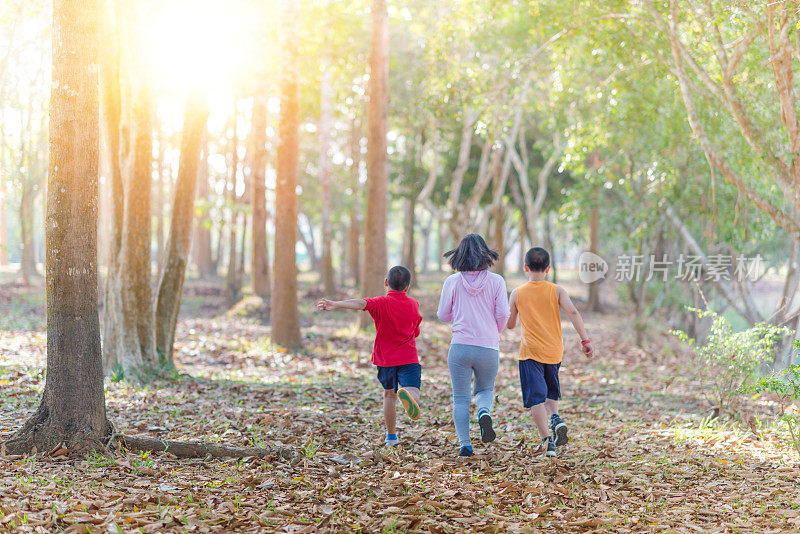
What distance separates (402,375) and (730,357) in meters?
4.13

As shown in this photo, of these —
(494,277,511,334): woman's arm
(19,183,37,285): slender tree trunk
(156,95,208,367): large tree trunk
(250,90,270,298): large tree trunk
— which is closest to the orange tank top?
(494,277,511,334): woman's arm

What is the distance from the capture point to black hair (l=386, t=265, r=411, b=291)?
20.4ft

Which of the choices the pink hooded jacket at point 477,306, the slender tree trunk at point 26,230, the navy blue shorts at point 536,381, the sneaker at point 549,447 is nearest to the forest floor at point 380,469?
the sneaker at point 549,447

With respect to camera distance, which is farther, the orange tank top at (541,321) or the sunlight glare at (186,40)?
A: the sunlight glare at (186,40)

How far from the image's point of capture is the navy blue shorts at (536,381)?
20.6 ft

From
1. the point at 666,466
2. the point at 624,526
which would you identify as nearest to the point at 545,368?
the point at 666,466

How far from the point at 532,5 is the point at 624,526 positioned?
9284 millimetres

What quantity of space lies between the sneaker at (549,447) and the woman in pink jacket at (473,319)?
66 cm

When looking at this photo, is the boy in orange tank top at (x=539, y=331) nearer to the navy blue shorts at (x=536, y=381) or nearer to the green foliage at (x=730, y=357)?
the navy blue shorts at (x=536, y=381)

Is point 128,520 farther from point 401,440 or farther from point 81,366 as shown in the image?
point 401,440

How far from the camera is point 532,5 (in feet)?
38.4

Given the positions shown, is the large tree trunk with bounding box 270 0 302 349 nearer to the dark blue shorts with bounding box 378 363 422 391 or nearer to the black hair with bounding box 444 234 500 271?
the dark blue shorts with bounding box 378 363 422 391

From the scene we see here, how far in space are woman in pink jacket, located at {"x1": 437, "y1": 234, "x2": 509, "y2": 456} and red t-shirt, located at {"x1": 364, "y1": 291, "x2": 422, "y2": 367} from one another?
0.30 metres

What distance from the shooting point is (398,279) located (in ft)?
20.4
